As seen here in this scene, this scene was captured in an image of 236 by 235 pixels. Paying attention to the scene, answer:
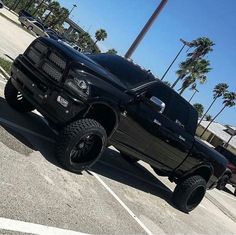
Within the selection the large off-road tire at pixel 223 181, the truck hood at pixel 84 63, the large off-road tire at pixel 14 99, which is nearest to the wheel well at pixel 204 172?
the truck hood at pixel 84 63

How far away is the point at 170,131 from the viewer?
9008mm

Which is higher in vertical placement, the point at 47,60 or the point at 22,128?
the point at 47,60

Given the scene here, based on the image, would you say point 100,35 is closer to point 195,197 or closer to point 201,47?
point 201,47

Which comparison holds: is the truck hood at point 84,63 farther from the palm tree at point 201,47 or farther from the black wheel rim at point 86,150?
the palm tree at point 201,47

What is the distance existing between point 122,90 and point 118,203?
180 centimetres

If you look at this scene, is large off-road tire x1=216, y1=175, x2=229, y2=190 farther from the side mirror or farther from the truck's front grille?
the truck's front grille

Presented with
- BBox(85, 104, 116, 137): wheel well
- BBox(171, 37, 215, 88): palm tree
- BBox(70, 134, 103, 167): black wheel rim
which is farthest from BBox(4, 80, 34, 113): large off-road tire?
BBox(171, 37, 215, 88): palm tree

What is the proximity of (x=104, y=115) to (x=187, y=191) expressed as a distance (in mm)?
3077

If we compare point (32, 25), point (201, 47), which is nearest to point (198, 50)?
point (201, 47)

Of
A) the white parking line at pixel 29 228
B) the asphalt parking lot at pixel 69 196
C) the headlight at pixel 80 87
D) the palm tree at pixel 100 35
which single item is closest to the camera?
the white parking line at pixel 29 228

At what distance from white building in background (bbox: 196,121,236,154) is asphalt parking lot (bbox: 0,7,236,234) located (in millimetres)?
70995

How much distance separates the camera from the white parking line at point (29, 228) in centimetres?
474

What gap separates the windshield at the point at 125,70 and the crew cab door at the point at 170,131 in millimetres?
276

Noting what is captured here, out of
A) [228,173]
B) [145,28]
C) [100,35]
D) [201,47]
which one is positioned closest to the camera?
[145,28]
